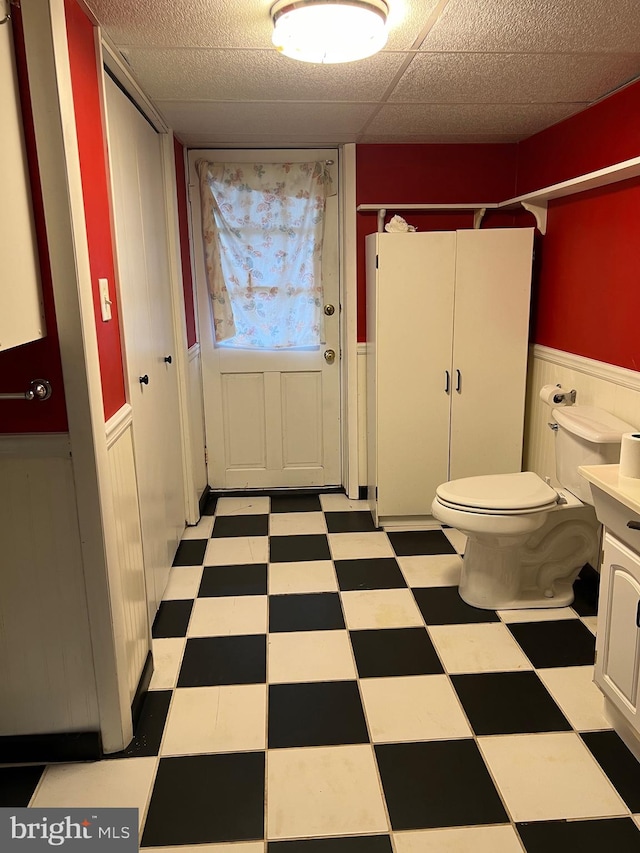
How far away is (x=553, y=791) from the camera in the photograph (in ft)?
5.57

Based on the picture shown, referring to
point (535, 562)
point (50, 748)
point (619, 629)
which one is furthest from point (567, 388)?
point (50, 748)

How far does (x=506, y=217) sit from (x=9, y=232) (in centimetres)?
290

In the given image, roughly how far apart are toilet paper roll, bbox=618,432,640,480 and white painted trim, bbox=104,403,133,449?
148 centimetres

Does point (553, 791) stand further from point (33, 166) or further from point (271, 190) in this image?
point (271, 190)

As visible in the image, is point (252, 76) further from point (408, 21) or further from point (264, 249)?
point (264, 249)

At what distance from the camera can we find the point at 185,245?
3469mm

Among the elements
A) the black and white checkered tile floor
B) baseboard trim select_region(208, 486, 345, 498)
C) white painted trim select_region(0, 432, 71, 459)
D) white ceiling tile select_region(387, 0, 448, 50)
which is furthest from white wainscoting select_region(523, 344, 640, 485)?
white painted trim select_region(0, 432, 71, 459)

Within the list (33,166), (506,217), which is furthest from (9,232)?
(506,217)

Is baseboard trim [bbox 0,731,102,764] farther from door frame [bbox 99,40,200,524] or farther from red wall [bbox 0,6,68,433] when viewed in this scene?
door frame [bbox 99,40,200,524]

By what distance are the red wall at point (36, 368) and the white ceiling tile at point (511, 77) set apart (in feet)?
4.42

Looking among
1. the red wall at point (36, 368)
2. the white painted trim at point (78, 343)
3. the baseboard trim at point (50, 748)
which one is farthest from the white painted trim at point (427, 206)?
the baseboard trim at point (50, 748)

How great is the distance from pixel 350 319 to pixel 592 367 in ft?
4.55

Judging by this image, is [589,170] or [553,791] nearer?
[553,791]

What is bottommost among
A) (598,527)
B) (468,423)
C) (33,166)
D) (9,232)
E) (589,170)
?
(598,527)
